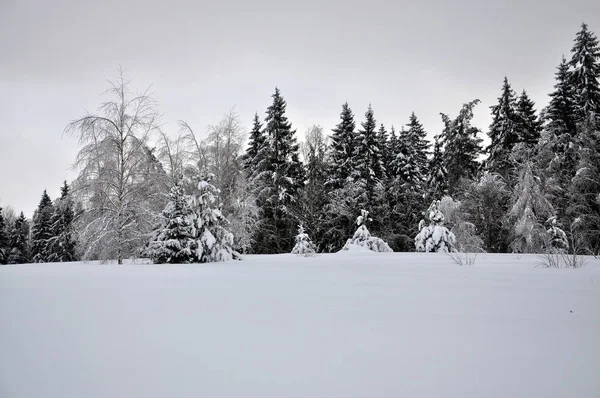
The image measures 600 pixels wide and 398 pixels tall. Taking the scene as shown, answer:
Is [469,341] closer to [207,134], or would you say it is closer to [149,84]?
[149,84]

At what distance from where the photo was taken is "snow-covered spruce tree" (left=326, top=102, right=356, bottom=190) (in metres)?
25.2

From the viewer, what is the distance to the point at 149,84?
1255 centimetres

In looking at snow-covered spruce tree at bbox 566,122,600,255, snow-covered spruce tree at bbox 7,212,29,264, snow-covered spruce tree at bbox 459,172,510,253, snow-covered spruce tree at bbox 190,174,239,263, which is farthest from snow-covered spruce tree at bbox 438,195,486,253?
snow-covered spruce tree at bbox 7,212,29,264

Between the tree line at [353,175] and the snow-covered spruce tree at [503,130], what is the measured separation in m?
0.10

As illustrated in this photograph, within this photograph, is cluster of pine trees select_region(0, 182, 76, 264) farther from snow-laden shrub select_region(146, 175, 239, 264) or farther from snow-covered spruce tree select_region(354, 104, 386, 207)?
snow-covered spruce tree select_region(354, 104, 386, 207)

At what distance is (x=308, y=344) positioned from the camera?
1979mm

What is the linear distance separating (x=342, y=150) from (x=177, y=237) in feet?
62.8

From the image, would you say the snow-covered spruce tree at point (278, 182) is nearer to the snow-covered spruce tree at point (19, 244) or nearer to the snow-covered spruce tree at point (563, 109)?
the snow-covered spruce tree at point (563, 109)

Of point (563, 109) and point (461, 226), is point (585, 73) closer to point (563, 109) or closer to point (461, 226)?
point (563, 109)

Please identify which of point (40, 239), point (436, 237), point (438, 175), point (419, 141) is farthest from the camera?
point (40, 239)

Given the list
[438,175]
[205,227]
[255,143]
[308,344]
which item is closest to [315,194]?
[255,143]

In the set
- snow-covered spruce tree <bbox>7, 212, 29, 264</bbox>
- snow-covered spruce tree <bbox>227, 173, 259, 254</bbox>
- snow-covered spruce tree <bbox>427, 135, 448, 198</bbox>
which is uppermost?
snow-covered spruce tree <bbox>427, 135, 448, 198</bbox>

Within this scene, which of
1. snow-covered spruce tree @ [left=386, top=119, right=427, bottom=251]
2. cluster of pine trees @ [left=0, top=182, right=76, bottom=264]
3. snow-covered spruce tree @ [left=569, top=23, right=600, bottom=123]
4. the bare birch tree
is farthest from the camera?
cluster of pine trees @ [left=0, top=182, right=76, bottom=264]

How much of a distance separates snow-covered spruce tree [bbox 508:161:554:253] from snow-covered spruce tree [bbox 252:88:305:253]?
15343 millimetres
